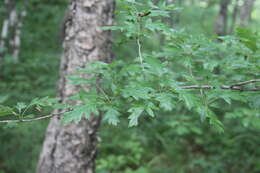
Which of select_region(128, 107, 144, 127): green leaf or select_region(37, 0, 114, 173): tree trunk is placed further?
select_region(37, 0, 114, 173): tree trunk

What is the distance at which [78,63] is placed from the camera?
246cm

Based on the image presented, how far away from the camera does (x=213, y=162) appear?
14.5 ft

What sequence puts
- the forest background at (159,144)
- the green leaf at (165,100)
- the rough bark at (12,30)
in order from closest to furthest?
1. the green leaf at (165,100)
2. the forest background at (159,144)
3. the rough bark at (12,30)

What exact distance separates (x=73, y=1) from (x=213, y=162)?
3504 mm

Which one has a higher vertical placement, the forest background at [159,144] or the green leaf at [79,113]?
the green leaf at [79,113]

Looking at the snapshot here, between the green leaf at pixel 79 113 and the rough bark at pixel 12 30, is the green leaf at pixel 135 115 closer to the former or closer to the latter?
the green leaf at pixel 79 113

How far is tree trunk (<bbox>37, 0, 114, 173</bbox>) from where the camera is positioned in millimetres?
2438

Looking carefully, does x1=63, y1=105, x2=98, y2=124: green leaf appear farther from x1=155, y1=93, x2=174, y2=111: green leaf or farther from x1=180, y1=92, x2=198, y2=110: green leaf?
x1=180, y1=92, x2=198, y2=110: green leaf

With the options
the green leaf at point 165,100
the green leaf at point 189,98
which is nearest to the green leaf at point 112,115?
the green leaf at point 165,100

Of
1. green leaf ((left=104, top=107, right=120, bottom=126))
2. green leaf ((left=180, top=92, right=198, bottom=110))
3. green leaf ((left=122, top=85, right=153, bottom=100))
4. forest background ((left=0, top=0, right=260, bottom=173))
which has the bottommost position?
forest background ((left=0, top=0, right=260, bottom=173))

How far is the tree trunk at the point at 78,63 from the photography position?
2438mm

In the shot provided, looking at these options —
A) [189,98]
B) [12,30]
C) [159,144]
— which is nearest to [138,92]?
[189,98]

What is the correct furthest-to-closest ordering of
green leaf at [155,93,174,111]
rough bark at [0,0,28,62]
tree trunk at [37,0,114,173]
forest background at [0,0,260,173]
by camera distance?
rough bark at [0,0,28,62], forest background at [0,0,260,173], tree trunk at [37,0,114,173], green leaf at [155,93,174,111]

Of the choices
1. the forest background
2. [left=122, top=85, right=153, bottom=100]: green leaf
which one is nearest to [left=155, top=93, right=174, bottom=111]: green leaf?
[left=122, top=85, right=153, bottom=100]: green leaf
